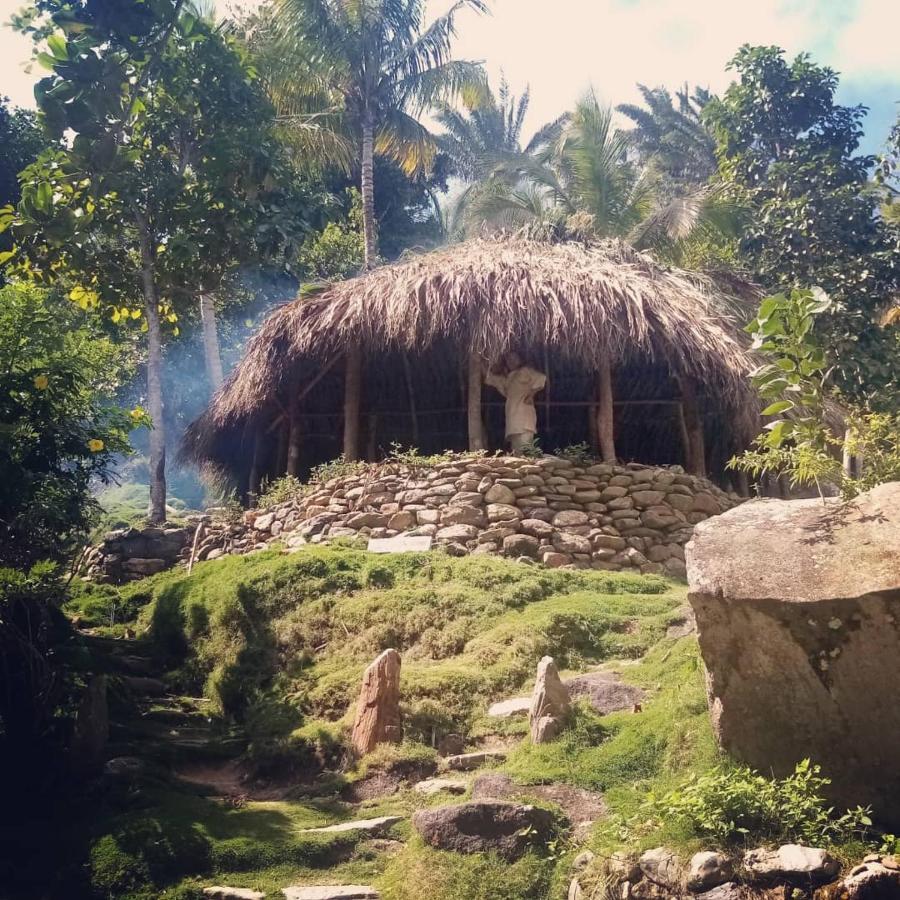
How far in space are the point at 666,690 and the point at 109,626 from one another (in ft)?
20.2

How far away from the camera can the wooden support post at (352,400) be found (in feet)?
40.1

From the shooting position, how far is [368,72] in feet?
59.0

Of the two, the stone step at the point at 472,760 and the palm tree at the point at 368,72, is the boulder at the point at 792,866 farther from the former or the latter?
the palm tree at the point at 368,72

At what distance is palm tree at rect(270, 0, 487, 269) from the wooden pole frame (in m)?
5.85

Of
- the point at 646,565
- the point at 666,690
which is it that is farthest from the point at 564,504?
the point at 666,690

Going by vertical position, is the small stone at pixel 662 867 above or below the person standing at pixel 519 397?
below

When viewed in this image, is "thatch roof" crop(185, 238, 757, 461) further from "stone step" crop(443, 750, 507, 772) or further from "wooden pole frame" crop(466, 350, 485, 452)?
"stone step" crop(443, 750, 507, 772)

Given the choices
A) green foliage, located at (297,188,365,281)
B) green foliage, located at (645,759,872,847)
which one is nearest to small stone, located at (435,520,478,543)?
green foliage, located at (645,759,872,847)

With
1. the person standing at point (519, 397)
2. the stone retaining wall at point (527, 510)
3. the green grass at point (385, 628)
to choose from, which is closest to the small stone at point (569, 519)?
the stone retaining wall at point (527, 510)

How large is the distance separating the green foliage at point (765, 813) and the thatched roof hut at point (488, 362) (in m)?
6.75

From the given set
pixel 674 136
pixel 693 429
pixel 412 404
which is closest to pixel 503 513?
pixel 693 429

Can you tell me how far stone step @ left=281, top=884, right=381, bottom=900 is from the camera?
467 cm

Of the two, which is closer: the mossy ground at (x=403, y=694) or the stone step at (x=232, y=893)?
the stone step at (x=232, y=893)

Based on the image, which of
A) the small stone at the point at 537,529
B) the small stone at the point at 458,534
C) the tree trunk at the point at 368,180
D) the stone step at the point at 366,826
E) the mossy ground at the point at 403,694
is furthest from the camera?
the tree trunk at the point at 368,180
